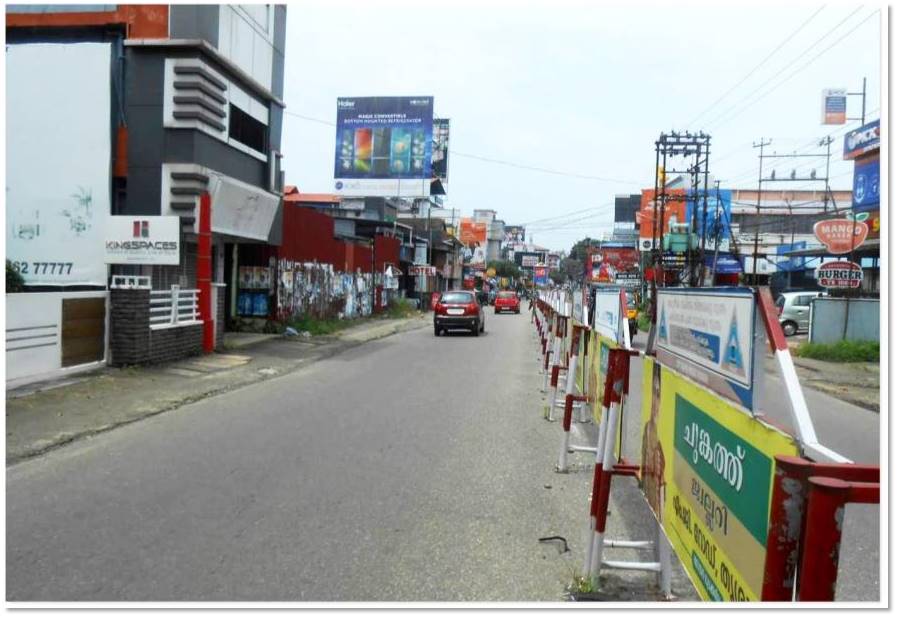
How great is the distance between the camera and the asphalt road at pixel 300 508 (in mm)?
4156

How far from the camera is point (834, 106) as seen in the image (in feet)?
137

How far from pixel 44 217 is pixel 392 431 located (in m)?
10.1

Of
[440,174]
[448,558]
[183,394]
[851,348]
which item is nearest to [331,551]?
[448,558]

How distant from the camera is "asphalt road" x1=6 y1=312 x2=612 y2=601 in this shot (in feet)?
13.6

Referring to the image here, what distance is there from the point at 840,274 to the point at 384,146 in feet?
74.6

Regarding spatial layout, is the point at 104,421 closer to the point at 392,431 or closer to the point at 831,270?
the point at 392,431

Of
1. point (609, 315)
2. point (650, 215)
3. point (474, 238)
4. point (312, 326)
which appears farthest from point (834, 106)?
point (474, 238)

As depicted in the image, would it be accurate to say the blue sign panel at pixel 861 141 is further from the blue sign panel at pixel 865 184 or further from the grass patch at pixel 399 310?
the grass patch at pixel 399 310

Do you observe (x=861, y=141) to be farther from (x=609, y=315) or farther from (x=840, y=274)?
(x=609, y=315)

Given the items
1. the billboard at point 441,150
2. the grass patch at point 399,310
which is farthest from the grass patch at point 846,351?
the billboard at point 441,150

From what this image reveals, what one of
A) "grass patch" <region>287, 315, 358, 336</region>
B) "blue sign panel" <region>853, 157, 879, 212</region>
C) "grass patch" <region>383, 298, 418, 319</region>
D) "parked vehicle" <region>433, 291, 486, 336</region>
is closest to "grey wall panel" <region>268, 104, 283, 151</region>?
"grass patch" <region>287, 315, 358, 336</region>

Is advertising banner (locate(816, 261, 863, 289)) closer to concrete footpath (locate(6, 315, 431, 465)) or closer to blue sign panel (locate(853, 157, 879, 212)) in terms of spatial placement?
blue sign panel (locate(853, 157, 879, 212))

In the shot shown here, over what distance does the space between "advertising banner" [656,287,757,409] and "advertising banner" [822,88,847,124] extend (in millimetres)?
43075

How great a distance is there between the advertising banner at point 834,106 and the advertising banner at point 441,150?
20.4m
